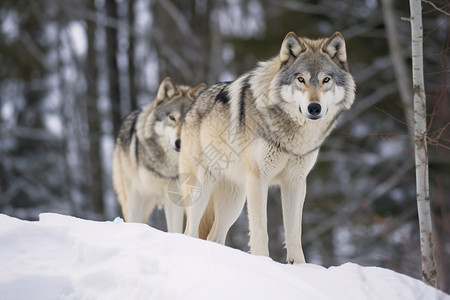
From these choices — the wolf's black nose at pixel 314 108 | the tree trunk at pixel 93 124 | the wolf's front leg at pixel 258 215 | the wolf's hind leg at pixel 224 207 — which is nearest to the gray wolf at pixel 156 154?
the wolf's hind leg at pixel 224 207

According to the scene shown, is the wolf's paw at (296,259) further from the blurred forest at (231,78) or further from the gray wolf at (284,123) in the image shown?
the blurred forest at (231,78)

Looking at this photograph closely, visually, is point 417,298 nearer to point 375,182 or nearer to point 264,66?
point 264,66

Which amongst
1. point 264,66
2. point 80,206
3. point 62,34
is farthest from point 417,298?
point 62,34

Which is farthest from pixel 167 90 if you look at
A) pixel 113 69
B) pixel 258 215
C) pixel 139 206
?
pixel 113 69

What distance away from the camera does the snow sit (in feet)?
10.5

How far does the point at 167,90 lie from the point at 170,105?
22cm

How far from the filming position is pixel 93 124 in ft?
54.7

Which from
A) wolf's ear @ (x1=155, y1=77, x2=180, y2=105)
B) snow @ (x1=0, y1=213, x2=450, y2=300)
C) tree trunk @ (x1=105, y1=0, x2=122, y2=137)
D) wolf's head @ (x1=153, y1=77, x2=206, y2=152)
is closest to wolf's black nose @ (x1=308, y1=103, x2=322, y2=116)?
snow @ (x1=0, y1=213, x2=450, y2=300)

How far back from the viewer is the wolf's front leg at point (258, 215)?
4.91 metres

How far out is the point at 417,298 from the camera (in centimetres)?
356

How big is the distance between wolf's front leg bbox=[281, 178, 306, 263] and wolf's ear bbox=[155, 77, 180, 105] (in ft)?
9.10

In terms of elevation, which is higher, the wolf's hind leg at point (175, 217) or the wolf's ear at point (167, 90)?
the wolf's ear at point (167, 90)

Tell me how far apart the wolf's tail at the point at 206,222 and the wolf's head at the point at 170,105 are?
1383mm

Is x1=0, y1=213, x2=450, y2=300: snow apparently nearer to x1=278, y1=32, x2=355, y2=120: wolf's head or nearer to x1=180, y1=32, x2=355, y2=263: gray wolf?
x1=180, y1=32, x2=355, y2=263: gray wolf
